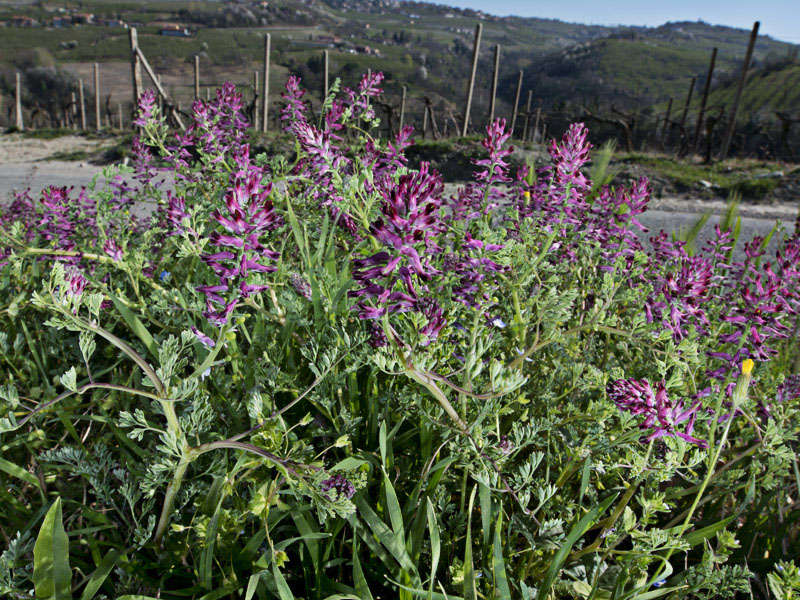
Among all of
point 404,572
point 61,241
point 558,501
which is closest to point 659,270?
point 558,501

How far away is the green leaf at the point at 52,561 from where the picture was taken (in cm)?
140

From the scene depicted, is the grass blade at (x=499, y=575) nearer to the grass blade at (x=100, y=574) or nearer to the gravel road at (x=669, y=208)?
the grass blade at (x=100, y=574)

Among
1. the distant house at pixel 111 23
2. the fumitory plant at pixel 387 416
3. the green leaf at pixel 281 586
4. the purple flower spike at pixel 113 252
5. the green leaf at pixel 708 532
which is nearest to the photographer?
the green leaf at pixel 281 586

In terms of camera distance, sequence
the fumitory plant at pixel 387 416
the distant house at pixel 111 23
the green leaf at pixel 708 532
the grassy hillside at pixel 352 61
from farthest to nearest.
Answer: the distant house at pixel 111 23
the grassy hillside at pixel 352 61
the green leaf at pixel 708 532
the fumitory plant at pixel 387 416

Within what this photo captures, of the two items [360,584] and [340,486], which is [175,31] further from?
[360,584]

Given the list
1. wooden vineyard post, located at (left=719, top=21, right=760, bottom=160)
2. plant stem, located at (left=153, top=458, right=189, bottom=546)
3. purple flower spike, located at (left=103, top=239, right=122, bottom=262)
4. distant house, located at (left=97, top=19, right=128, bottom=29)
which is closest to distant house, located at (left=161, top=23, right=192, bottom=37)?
distant house, located at (left=97, top=19, right=128, bottom=29)

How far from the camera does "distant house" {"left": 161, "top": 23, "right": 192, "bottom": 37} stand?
153750 mm

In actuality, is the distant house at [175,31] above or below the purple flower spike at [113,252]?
above

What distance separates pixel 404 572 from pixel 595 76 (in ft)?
511

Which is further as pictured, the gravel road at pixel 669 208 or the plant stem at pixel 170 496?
the gravel road at pixel 669 208

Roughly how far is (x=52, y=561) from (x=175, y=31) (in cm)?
18796

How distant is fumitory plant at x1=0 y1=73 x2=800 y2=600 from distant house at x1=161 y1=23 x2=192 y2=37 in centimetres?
18092

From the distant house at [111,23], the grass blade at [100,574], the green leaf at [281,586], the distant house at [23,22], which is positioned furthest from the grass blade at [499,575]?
the distant house at [111,23]

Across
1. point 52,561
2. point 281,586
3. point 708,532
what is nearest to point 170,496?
point 52,561
